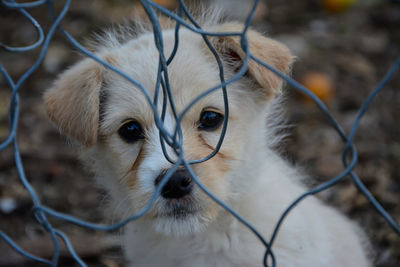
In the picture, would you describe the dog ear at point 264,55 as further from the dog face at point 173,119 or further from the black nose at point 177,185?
the black nose at point 177,185

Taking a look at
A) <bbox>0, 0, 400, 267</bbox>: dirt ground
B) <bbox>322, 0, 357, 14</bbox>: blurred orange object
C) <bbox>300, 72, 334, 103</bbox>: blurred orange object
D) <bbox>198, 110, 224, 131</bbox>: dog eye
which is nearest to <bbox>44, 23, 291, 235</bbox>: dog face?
<bbox>198, 110, 224, 131</bbox>: dog eye

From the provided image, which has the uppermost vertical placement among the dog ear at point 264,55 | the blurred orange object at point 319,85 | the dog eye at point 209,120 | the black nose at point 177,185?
A: the dog ear at point 264,55

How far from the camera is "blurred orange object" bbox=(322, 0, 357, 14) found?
671 cm

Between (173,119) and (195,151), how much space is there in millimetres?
240

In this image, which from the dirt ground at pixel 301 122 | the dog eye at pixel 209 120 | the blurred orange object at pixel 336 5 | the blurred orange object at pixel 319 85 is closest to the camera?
the dog eye at pixel 209 120

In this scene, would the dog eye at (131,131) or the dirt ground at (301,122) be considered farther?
the dirt ground at (301,122)

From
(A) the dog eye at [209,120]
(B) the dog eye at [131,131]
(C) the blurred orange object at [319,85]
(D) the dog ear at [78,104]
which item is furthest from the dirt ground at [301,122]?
(A) the dog eye at [209,120]

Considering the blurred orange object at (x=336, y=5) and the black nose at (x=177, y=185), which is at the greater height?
the black nose at (x=177, y=185)

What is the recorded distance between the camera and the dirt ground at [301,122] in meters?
4.27

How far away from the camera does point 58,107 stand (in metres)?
2.96

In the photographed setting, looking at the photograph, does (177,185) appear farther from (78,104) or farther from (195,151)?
(78,104)

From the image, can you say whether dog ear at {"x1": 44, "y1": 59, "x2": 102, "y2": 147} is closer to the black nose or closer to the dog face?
the dog face

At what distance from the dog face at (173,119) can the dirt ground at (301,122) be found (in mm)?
605

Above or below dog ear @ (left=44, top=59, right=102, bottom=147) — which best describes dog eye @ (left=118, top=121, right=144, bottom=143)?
below
